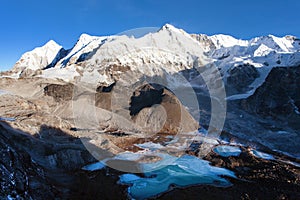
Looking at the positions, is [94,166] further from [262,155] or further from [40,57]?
[40,57]

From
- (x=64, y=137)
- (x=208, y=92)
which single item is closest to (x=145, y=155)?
(x=64, y=137)

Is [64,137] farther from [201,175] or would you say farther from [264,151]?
[264,151]

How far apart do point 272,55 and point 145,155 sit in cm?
10442

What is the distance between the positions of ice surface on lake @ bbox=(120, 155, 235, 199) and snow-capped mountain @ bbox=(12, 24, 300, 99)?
54834mm

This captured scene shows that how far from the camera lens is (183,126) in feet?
151

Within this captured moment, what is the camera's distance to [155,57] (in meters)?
117

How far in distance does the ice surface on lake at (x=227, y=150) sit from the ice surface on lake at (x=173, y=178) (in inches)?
256

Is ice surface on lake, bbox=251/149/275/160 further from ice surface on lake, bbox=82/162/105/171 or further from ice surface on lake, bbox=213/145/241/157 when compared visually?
ice surface on lake, bbox=82/162/105/171

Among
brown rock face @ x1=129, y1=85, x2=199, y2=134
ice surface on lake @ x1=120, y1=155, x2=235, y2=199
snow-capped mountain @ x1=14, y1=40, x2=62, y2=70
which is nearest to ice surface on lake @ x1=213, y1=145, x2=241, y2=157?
ice surface on lake @ x1=120, y1=155, x2=235, y2=199

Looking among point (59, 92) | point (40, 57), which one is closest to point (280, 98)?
point (59, 92)

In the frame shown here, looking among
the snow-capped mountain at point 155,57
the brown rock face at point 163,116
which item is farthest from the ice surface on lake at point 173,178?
the snow-capped mountain at point 155,57

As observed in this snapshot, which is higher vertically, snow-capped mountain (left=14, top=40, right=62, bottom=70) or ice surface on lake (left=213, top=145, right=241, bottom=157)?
snow-capped mountain (left=14, top=40, right=62, bottom=70)

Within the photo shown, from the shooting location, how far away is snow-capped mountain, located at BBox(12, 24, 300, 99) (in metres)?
91.1

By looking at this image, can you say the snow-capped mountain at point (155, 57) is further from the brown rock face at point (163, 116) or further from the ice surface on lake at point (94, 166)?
the ice surface on lake at point (94, 166)
